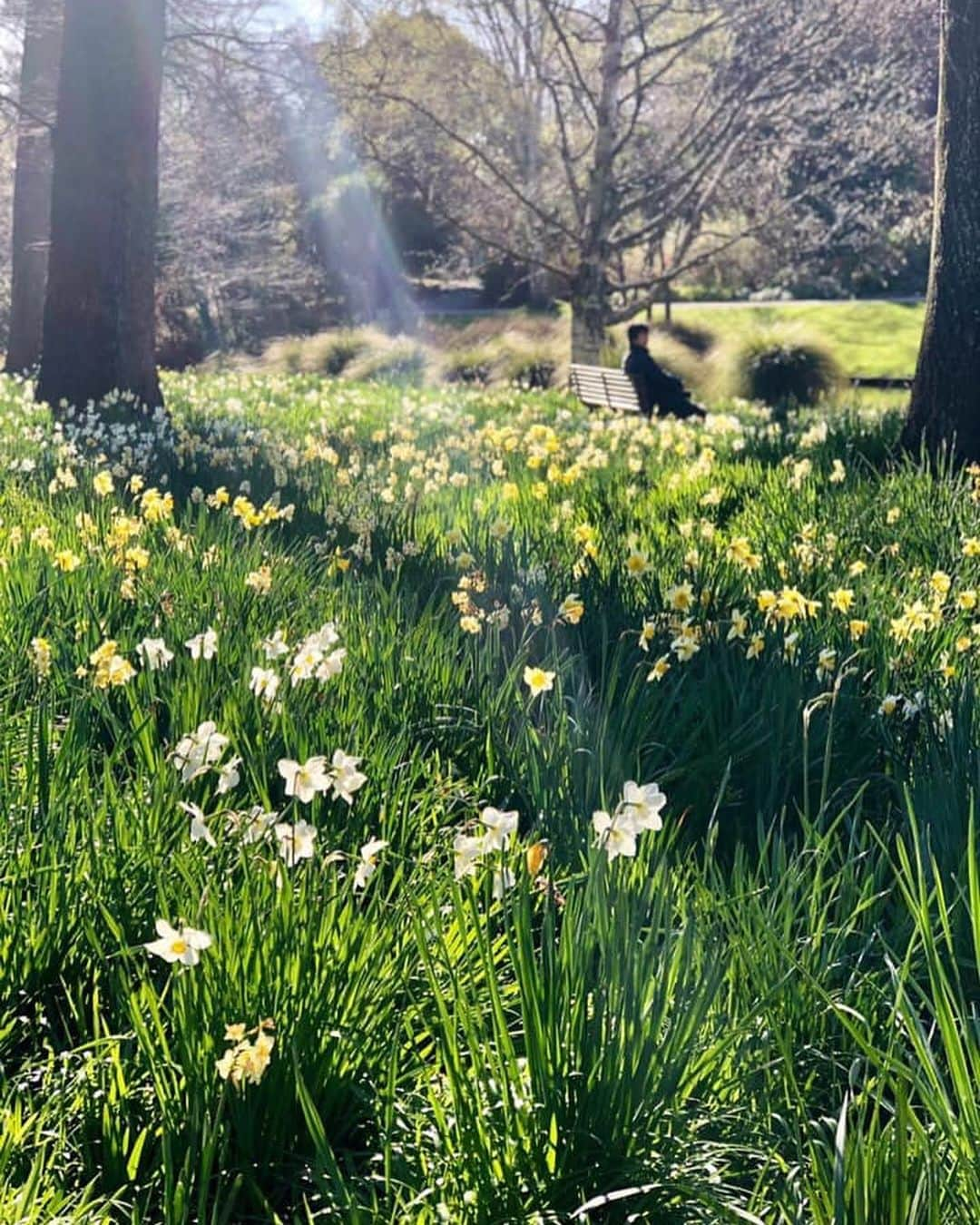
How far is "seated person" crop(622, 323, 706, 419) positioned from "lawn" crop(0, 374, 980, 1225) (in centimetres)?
879

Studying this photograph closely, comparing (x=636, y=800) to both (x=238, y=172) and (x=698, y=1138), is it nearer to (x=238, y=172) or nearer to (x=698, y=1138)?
(x=698, y=1138)

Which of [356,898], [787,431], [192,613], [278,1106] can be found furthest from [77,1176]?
[787,431]

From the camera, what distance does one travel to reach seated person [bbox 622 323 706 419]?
12625 millimetres

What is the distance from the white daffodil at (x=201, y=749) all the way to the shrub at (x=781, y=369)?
66.7ft

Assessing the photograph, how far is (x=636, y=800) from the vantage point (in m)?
1.67

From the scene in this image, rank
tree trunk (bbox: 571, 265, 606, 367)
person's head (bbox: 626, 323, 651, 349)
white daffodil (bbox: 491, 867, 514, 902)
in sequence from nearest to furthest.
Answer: white daffodil (bbox: 491, 867, 514, 902)
person's head (bbox: 626, 323, 651, 349)
tree trunk (bbox: 571, 265, 606, 367)

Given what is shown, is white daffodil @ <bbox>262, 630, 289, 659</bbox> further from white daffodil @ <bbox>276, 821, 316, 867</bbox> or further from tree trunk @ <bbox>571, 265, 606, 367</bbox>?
tree trunk @ <bbox>571, 265, 606, 367</bbox>

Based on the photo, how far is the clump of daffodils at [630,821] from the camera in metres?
1.62

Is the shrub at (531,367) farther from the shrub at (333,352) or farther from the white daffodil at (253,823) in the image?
the white daffodil at (253,823)

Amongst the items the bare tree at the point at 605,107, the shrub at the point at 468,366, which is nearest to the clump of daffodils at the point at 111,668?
the bare tree at the point at 605,107

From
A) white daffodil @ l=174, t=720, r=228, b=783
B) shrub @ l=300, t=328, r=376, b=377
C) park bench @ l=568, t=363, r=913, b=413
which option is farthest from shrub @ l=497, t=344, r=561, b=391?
white daffodil @ l=174, t=720, r=228, b=783

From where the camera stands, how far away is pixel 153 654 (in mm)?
2467

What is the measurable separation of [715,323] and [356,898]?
27.4 metres

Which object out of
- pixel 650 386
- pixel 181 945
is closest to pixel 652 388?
pixel 650 386
